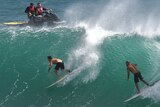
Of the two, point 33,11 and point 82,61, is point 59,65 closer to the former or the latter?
point 82,61

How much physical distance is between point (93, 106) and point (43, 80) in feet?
12.7

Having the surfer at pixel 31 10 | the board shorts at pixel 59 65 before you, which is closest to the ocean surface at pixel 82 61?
the board shorts at pixel 59 65

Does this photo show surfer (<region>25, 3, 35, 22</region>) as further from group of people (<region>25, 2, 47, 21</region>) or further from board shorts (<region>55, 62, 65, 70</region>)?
board shorts (<region>55, 62, 65, 70</region>)

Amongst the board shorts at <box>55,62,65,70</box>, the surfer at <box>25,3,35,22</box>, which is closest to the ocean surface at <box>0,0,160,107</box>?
the board shorts at <box>55,62,65,70</box>

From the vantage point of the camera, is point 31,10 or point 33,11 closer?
point 31,10

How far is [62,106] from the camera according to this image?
17.3 meters

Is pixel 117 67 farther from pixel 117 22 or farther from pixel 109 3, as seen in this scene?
pixel 109 3

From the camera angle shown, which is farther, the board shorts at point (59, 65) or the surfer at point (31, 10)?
the surfer at point (31, 10)

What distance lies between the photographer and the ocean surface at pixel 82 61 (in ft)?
58.5

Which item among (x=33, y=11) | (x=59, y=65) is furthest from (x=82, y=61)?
(x=33, y=11)

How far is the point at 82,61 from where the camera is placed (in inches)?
824

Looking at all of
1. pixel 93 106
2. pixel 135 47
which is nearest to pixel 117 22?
pixel 135 47

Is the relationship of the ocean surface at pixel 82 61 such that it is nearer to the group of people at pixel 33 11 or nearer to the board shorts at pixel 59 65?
the board shorts at pixel 59 65

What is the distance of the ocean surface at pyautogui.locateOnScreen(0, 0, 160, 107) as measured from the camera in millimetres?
17844
